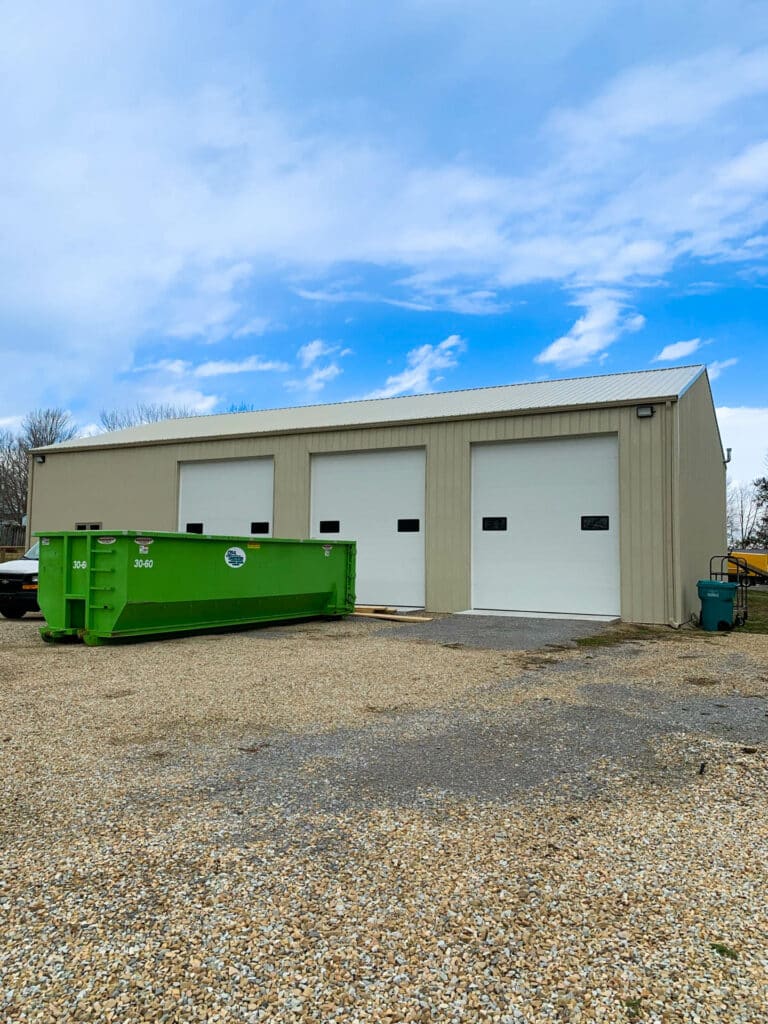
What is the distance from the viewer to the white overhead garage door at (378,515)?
14664 mm

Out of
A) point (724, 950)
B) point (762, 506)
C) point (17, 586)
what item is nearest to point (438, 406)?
point (17, 586)

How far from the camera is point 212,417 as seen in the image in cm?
2209

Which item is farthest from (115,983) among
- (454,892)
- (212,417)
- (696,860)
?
(212,417)

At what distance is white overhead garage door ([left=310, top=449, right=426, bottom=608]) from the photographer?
48.1 ft

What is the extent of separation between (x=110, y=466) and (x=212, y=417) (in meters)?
4.59

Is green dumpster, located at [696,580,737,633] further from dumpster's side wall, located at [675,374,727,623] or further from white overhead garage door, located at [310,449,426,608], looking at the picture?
white overhead garage door, located at [310,449,426,608]

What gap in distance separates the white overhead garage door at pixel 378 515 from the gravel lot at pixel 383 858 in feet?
28.8

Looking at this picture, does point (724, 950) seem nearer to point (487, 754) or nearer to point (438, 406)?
point (487, 754)

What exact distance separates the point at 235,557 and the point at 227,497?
6.45 metres

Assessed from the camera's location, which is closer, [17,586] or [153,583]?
[153,583]

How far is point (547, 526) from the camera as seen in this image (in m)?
13.4

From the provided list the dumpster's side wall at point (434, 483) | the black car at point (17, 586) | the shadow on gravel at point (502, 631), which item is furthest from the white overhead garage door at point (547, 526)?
the black car at point (17, 586)

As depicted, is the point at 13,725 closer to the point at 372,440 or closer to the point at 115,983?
the point at 115,983

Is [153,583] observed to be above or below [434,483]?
below
